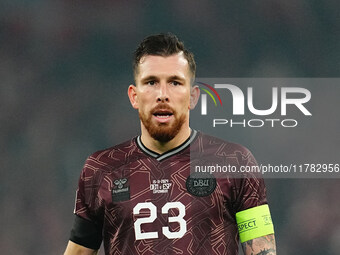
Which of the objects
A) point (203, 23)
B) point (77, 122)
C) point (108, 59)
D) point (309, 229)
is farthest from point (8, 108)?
point (309, 229)

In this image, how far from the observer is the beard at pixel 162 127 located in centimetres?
317

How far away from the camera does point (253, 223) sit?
3.10 meters

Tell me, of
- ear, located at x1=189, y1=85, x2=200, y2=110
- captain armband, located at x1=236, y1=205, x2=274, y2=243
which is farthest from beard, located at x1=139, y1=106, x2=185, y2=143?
captain armband, located at x1=236, y1=205, x2=274, y2=243

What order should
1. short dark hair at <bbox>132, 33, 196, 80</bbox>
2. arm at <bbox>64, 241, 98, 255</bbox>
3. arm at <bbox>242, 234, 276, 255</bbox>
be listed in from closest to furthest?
arm at <bbox>242, 234, 276, 255</bbox> → short dark hair at <bbox>132, 33, 196, 80</bbox> → arm at <bbox>64, 241, 98, 255</bbox>

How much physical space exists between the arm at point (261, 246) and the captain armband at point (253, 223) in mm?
20

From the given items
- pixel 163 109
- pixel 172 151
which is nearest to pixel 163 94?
pixel 163 109

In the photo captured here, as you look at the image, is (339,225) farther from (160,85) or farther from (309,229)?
(160,85)

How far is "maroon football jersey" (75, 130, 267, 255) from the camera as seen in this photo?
123 inches

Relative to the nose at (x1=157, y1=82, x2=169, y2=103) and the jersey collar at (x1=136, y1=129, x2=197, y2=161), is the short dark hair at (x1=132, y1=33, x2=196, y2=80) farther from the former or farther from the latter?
the jersey collar at (x1=136, y1=129, x2=197, y2=161)

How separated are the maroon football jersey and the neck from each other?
0.9 inches

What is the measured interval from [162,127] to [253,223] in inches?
25.4

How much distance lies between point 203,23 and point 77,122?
171cm

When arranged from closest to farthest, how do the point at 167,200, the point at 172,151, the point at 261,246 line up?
the point at 261,246
the point at 167,200
the point at 172,151

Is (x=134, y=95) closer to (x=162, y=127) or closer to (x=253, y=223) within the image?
(x=162, y=127)
